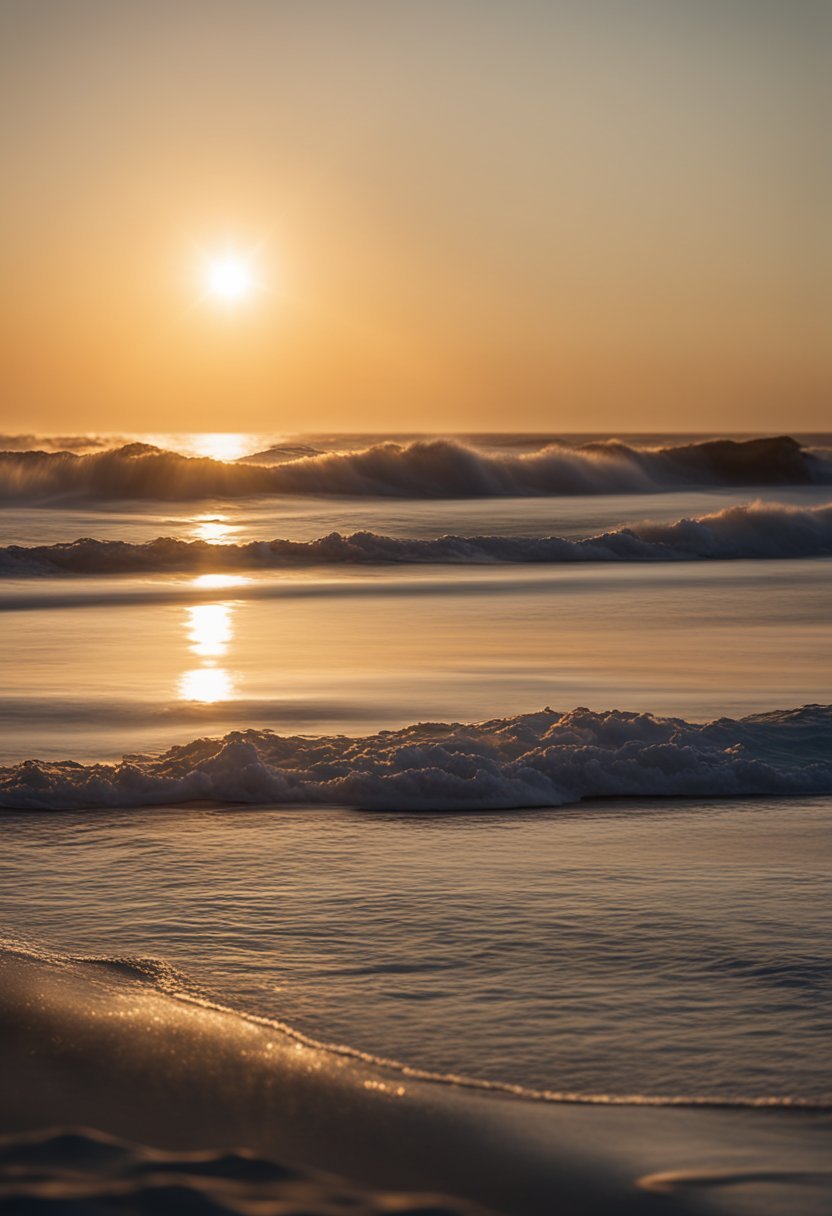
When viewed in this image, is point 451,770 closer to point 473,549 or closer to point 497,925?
point 497,925

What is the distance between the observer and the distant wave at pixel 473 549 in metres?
23.3

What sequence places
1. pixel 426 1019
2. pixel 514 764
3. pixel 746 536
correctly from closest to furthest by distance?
pixel 426 1019
pixel 514 764
pixel 746 536

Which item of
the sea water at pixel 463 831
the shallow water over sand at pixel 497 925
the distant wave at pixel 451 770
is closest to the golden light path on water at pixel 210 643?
the sea water at pixel 463 831

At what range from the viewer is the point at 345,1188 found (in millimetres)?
2771

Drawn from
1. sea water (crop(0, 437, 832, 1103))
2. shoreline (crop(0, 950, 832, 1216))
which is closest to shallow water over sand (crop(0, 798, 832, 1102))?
sea water (crop(0, 437, 832, 1103))

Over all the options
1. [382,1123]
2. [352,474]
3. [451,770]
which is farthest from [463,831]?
[352,474]

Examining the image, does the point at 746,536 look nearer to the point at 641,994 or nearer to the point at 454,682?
the point at 454,682

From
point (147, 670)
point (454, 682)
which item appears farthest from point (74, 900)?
point (147, 670)

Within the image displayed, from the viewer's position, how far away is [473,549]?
2577cm

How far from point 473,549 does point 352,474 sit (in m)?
20.4

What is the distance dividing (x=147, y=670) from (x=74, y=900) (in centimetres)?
603

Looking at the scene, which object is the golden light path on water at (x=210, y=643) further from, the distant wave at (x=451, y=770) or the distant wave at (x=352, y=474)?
the distant wave at (x=352, y=474)

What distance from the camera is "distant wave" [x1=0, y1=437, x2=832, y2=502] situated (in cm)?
4253

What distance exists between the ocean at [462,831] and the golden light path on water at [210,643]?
6 cm
